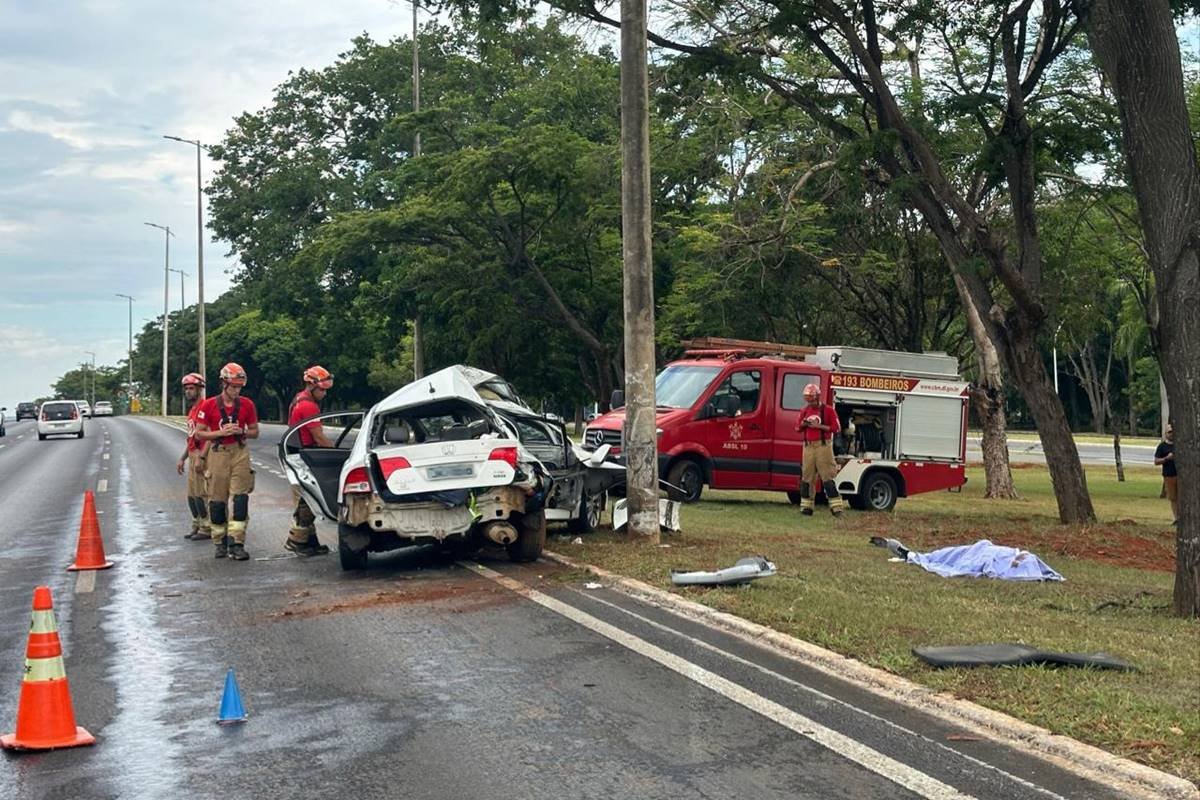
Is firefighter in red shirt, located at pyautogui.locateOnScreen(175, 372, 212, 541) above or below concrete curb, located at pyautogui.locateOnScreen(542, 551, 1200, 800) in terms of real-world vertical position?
above

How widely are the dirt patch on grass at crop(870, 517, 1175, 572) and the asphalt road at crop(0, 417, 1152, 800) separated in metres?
6.72

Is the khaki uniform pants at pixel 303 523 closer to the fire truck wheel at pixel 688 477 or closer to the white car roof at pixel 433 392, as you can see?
the white car roof at pixel 433 392

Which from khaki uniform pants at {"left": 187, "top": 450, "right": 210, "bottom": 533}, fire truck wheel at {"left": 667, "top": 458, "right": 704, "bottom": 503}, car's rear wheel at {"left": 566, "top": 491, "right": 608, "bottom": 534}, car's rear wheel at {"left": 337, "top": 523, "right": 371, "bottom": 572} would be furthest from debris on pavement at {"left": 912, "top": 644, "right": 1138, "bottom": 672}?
Answer: fire truck wheel at {"left": 667, "top": 458, "right": 704, "bottom": 503}

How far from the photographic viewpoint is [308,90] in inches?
2077

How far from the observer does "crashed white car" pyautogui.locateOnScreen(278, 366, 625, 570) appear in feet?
39.4

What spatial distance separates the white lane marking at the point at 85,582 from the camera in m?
11.4

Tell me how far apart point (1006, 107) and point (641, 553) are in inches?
375

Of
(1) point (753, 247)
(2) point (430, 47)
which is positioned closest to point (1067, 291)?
(1) point (753, 247)

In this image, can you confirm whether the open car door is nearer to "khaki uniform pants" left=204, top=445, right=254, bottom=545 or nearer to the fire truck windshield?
"khaki uniform pants" left=204, top=445, right=254, bottom=545

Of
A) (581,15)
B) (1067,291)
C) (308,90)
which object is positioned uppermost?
(308,90)

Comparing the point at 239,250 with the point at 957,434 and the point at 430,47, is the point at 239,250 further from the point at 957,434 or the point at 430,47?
the point at 957,434

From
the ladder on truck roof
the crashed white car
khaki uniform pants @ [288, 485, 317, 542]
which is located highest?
the ladder on truck roof

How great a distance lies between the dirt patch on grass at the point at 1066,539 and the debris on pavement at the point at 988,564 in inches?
91.3

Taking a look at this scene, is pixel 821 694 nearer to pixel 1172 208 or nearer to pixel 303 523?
pixel 1172 208
